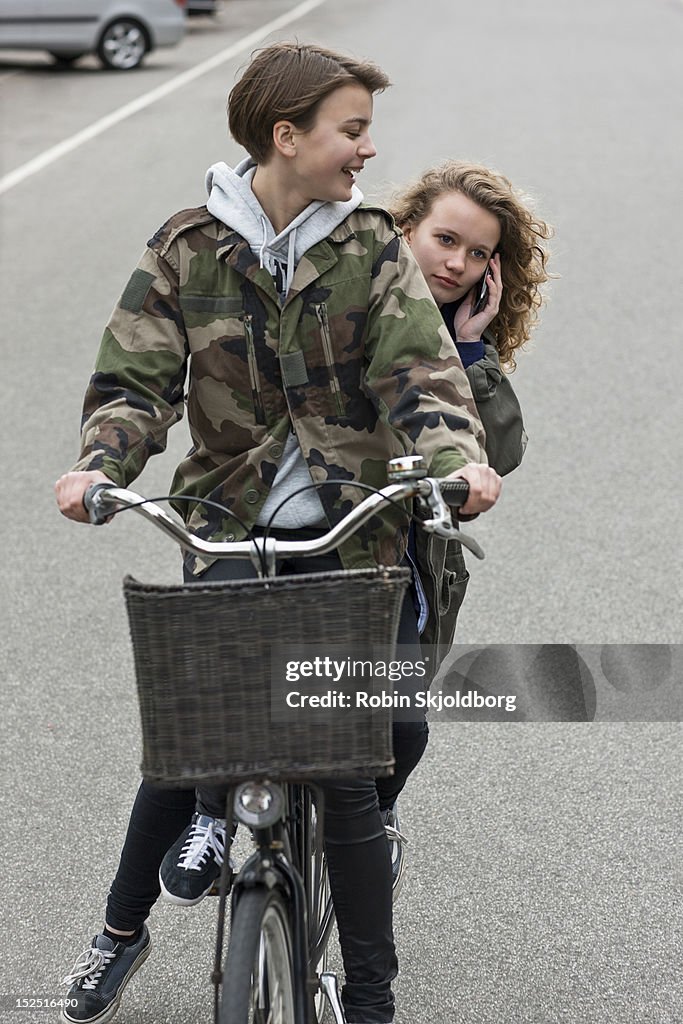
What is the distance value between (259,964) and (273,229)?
140cm

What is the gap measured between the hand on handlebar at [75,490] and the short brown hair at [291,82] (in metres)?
0.76

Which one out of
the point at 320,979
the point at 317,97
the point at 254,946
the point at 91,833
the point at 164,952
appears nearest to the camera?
the point at 254,946

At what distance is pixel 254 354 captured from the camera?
10.0 feet

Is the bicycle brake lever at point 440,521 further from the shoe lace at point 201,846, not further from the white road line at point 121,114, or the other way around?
the white road line at point 121,114

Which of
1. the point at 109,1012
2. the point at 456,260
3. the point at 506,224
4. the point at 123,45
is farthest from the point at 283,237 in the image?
the point at 123,45

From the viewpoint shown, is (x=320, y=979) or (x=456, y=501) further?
(x=320, y=979)

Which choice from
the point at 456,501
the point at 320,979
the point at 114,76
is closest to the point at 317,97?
the point at 456,501

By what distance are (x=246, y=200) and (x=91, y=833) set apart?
196 centimetres

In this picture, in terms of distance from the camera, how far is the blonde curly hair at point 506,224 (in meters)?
3.57

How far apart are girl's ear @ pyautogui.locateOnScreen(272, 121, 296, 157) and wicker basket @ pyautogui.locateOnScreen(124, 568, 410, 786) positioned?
94 cm

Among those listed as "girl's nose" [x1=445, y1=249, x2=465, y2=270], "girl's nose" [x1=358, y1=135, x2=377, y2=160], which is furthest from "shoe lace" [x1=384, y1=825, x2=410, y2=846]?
"girl's nose" [x1=358, y1=135, x2=377, y2=160]

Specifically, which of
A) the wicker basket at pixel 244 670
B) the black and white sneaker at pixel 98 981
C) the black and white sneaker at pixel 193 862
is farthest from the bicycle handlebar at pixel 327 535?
the black and white sneaker at pixel 98 981

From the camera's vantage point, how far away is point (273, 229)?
121 inches

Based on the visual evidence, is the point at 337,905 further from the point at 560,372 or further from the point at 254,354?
the point at 560,372
